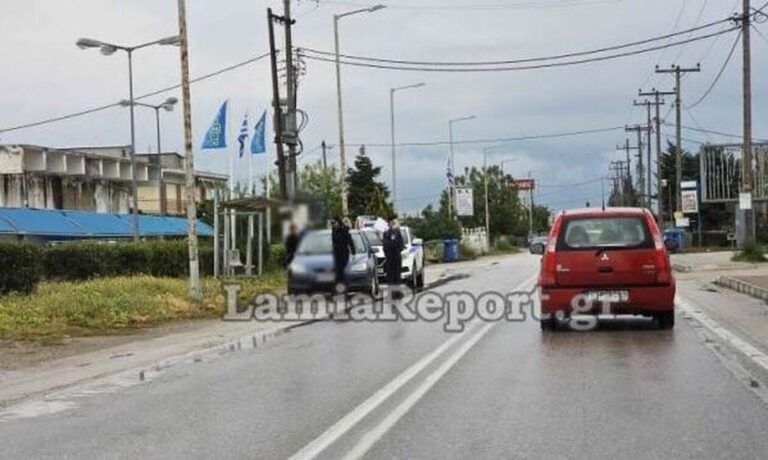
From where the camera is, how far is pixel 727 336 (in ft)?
49.0

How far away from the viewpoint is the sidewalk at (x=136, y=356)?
39.3 ft

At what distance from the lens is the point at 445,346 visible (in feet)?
46.5

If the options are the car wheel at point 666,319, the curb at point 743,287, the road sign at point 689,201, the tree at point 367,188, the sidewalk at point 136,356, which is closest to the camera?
the tree at point 367,188

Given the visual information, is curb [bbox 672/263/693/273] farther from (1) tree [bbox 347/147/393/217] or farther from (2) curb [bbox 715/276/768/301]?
(1) tree [bbox 347/147/393/217]

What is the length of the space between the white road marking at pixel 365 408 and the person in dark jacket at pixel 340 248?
4370mm

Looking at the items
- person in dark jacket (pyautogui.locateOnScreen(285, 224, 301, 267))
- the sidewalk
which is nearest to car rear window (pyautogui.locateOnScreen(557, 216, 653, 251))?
the sidewalk

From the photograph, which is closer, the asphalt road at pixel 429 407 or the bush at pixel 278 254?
the bush at pixel 278 254

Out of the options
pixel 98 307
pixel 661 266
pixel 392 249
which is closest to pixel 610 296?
pixel 661 266

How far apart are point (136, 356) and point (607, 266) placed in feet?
21.5

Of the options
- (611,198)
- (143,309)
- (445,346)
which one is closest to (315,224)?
(445,346)

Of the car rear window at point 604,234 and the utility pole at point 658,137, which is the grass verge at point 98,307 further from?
the utility pole at point 658,137

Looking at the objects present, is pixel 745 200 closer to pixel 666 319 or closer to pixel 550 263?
pixel 666 319

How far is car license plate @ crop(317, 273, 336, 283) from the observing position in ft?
8.61

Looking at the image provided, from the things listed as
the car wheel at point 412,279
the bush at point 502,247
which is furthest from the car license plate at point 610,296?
the bush at point 502,247
